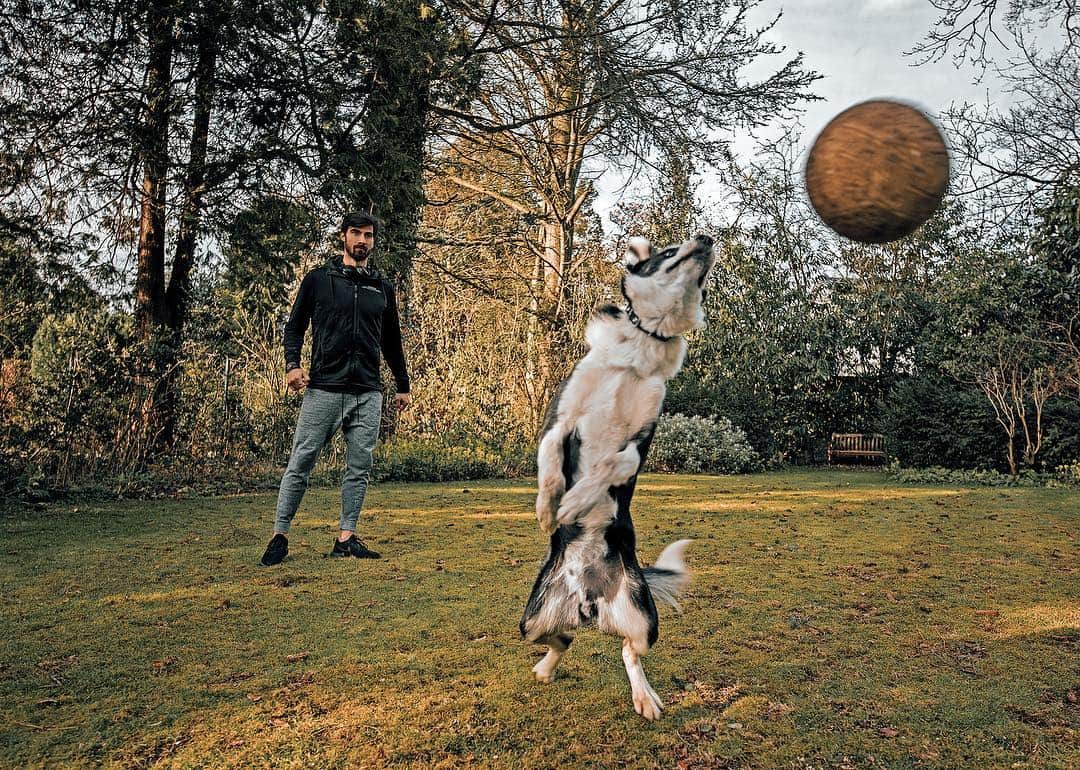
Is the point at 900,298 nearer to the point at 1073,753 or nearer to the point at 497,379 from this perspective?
the point at 497,379

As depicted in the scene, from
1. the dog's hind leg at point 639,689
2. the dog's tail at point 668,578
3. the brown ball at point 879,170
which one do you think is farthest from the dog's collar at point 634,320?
the brown ball at point 879,170

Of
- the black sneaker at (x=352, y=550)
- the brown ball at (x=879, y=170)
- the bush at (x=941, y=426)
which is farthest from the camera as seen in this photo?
the bush at (x=941, y=426)

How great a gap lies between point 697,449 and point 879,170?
9604mm

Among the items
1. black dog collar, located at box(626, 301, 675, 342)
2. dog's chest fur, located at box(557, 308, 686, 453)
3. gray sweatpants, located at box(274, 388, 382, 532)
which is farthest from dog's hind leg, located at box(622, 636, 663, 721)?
gray sweatpants, located at box(274, 388, 382, 532)

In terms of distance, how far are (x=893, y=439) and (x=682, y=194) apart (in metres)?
6.43

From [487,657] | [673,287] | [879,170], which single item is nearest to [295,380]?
[487,657]

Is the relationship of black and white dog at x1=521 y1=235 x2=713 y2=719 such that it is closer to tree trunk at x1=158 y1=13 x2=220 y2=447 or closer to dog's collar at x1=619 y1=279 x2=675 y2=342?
dog's collar at x1=619 y1=279 x2=675 y2=342

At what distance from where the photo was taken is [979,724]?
2.97 meters

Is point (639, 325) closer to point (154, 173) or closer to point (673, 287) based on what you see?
point (673, 287)

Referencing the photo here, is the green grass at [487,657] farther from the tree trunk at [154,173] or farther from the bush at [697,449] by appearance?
the bush at [697,449]

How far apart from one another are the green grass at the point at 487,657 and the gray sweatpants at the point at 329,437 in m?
0.49

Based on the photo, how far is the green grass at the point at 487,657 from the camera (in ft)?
8.90

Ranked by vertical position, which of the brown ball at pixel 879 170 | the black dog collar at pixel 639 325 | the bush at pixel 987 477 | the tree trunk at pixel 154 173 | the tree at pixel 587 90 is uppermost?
the tree at pixel 587 90

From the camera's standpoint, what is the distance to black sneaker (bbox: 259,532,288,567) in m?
5.39
